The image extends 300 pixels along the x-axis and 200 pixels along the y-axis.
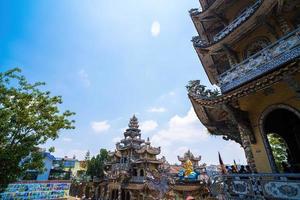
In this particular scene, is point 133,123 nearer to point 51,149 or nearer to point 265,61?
point 51,149

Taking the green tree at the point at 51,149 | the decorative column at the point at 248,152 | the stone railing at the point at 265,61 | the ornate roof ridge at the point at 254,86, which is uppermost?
the stone railing at the point at 265,61

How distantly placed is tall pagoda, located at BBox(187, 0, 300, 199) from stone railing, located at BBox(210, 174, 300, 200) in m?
0.06

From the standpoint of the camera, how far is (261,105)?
725 centimetres

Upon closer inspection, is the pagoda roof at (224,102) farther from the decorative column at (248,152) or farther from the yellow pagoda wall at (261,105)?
the yellow pagoda wall at (261,105)

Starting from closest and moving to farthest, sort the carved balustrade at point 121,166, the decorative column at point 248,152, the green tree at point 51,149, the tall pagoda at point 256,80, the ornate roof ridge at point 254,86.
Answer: the ornate roof ridge at point 254,86
the tall pagoda at point 256,80
the decorative column at point 248,152
the green tree at point 51,149
the carved balustrade at point 121,166

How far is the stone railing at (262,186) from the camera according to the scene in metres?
4.37

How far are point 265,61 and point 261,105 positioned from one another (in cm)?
217

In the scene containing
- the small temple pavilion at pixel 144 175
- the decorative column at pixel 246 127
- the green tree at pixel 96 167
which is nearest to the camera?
the decorative column at pixel 246 127

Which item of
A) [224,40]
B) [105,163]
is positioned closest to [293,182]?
[224,40]

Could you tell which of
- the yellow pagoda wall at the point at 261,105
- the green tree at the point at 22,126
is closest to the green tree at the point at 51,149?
the green tree at the point at 22,126

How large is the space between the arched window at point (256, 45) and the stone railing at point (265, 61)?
1.99 metres

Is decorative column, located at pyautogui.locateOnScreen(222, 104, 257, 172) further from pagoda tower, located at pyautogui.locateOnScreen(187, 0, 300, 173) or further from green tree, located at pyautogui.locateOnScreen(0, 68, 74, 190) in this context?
green tree, located at pyautogui.locateOnScreen(0, 68, 74, 190)

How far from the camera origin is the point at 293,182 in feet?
14.2

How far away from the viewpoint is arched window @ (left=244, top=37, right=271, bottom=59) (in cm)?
765
